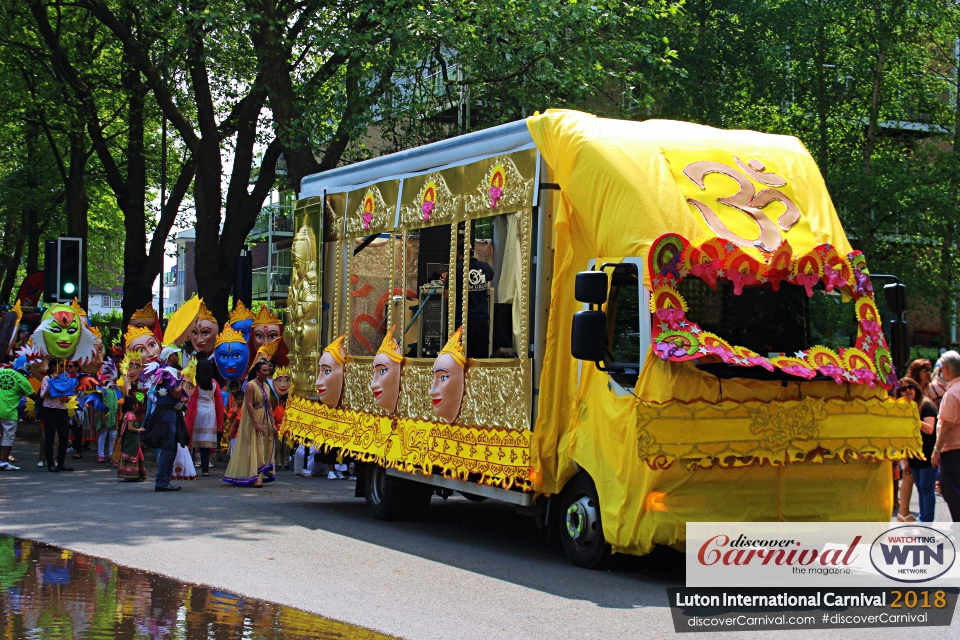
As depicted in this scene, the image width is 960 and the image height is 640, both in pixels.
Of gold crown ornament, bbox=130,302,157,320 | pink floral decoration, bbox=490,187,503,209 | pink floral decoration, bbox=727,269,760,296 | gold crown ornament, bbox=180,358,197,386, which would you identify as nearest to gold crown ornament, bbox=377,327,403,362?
pink floral decoration, bbox=490,187,503,209

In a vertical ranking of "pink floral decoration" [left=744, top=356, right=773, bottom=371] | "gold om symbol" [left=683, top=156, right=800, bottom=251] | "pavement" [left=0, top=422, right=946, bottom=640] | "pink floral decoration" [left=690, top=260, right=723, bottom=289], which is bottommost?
"pavement" [left=0, top=422, right=946, bottom=640]

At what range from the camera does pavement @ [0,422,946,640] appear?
297 inches

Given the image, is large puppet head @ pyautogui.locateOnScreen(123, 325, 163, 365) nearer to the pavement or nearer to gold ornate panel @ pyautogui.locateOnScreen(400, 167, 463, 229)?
the pavement

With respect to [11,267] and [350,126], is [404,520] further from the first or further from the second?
[11,267]

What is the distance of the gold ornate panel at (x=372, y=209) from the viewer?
41.1ft

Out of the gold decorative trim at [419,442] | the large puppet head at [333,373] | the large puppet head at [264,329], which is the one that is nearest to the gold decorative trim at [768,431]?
the gold decorative trim at [419,442]

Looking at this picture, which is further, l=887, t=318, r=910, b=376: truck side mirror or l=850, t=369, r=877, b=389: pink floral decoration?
l=887, t=318, r=910, b=376: truck side mirror

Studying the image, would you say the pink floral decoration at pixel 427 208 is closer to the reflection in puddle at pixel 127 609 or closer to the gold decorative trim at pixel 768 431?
the gold decorative trim at pixel 768 431

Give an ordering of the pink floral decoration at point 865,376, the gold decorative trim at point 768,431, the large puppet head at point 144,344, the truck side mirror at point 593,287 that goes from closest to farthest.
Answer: the gold decorative trim at point 768,431 < the truck side mirror at point 593,287 < the pink floral decoration at point 865,376 < the large puppet head at point 144,344

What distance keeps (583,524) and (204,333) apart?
11.2 metres

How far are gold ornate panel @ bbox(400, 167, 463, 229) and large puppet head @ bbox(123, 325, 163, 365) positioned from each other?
20.0ft

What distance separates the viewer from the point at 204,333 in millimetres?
18969

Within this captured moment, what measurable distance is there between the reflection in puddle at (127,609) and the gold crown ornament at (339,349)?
14.9ft

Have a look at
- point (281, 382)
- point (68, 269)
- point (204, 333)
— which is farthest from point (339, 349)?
point (68, 269)
